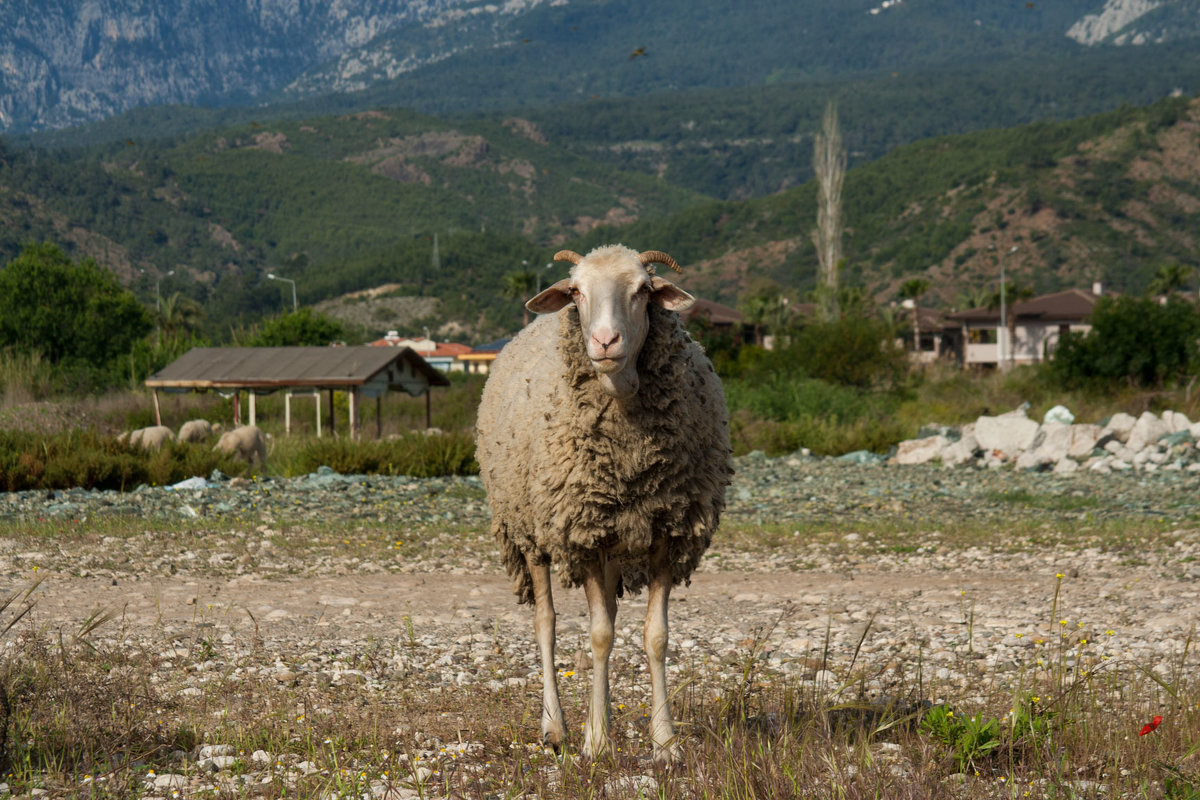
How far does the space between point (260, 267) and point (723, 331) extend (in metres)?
125

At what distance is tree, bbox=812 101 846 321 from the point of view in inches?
2404

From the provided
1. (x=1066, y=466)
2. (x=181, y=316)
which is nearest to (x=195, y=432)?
(x=1066, y=466)

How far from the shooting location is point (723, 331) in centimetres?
Result: 4694

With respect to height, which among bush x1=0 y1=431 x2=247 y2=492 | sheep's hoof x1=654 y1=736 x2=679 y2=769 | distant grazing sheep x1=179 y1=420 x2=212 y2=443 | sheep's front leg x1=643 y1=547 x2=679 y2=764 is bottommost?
distant grazing sheep x1=179 y1=420 x2=212 y2=443

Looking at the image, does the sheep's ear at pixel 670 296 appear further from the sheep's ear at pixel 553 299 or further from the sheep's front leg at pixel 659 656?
the sheep's front leg at pixel 659 656

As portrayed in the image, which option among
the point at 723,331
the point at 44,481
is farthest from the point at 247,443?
the point at 723,331

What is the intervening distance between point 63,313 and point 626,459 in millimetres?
48141

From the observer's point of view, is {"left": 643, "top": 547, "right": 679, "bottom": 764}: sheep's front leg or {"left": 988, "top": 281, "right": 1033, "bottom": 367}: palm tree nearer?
{"left": 643, "top": 547, "right": 679, "bottom": 764}: sheep's front leg

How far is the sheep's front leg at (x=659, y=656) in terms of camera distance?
5.06 meters

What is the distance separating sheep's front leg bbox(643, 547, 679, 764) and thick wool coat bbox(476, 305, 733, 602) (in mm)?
75

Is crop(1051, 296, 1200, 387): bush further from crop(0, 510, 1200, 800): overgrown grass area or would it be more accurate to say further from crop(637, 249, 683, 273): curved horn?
crop(637, 249, 683, 273): curved horn

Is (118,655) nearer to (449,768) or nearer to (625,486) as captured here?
(449,768)

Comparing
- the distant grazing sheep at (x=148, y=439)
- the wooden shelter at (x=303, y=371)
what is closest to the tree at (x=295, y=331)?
the wooden shelter at (x=303, y=371)

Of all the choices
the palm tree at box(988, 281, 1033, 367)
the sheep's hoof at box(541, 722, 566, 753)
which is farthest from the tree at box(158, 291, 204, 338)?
the sheep's hoof at box(541, 722, 566, 753)
